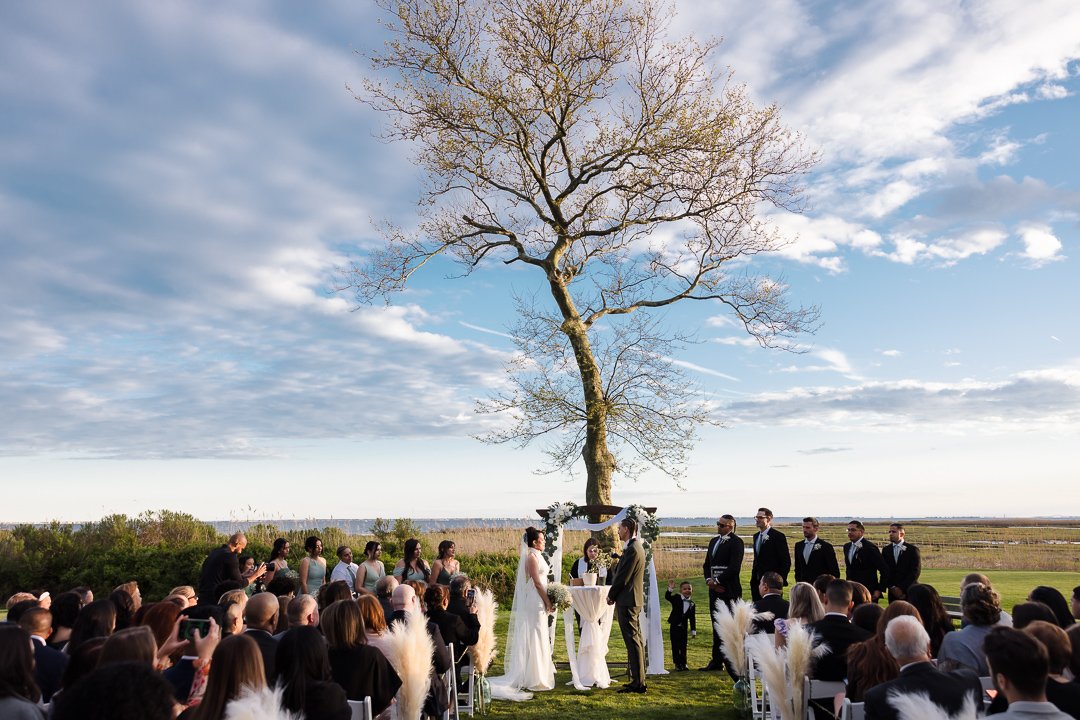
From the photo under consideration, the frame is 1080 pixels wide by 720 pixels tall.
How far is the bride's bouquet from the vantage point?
406 inches

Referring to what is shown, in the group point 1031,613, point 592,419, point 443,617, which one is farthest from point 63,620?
point 592,419

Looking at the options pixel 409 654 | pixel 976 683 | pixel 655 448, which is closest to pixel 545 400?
pixel 655 448

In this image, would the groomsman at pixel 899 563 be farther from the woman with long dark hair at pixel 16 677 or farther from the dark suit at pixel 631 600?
the woman with long dark hair at pixel 16 677

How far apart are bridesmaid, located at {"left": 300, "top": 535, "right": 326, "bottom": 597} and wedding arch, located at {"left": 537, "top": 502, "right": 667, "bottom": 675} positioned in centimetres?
311

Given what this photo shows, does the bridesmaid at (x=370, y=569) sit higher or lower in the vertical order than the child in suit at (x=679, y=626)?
higher

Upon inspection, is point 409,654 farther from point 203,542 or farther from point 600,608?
point 203,542

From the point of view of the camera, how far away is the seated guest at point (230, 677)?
3.69 metres

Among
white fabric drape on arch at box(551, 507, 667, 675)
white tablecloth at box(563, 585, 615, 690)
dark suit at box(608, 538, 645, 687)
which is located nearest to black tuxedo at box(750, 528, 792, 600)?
white fabric drape on arch at box(551, 507, 667, 675)

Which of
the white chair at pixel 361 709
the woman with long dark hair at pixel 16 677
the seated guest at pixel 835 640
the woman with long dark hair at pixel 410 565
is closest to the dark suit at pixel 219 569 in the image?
the woman with long dark hair at pixel 410 565

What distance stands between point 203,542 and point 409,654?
15.8 meters

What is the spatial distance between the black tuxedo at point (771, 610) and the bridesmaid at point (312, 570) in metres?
5.41

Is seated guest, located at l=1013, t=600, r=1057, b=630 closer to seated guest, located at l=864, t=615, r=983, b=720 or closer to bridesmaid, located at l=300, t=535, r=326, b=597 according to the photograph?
seated guest, located at l=864, t=615, r=983, b=720

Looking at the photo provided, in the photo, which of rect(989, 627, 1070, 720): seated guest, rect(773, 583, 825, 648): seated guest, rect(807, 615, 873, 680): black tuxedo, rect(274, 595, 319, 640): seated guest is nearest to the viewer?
rect(989, 627, 1070, 720): seated guest

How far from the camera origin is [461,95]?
19.4m
